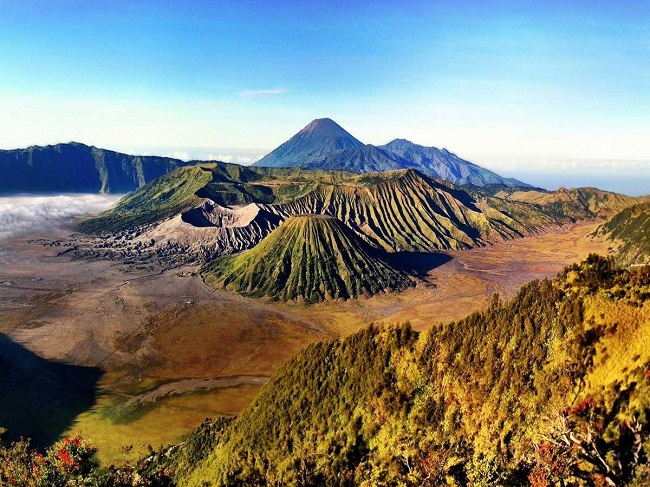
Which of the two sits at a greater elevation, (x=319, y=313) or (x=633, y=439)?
(x=633, y=439)

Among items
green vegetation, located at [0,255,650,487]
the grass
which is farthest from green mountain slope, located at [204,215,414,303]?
green vegetation, located at [0,255,650,487]

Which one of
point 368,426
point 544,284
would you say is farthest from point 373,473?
point 544,284

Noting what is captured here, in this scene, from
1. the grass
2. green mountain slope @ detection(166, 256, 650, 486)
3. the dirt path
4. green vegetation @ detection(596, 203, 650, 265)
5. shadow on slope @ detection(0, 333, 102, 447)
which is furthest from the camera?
green vegetation @ detection(596, 203, 650, 265)

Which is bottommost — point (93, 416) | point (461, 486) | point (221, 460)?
point (93, 416)

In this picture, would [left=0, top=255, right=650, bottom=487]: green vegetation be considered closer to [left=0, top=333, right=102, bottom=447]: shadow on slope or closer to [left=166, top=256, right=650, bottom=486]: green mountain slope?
[left=166, top=256, right=650, bottom=486]: green mountain slope

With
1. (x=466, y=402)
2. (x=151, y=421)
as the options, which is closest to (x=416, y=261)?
(x=151, y=421)

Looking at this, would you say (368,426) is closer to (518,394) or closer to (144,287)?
(518,394)
